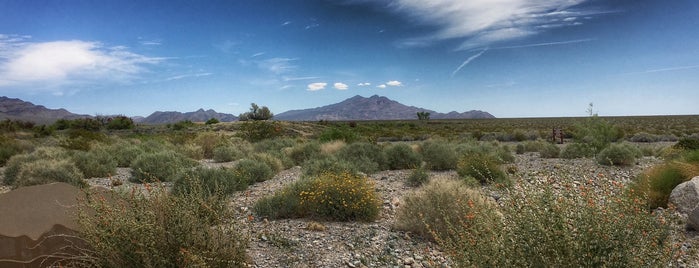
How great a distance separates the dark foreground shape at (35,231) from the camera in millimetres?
5066

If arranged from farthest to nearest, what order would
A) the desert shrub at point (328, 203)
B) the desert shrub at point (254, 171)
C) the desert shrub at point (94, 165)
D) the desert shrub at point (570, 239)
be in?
the desert shrub at point (94, 165) < the desert shrub at point (254, 171) < the desert shrub at point (328, 203) < the desert shrub at point (570, 239)

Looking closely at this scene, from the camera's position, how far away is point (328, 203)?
27.7ft

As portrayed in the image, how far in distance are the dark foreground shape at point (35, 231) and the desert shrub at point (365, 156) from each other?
405 inches

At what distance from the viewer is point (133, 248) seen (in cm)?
459

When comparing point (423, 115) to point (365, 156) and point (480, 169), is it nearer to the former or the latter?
point (365, 156)

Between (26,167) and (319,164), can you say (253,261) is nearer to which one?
(319,164)

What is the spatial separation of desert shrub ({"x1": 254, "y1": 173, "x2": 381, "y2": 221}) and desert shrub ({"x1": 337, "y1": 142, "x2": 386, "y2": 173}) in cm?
593

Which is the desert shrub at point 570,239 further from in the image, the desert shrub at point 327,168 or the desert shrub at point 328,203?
the desert shrub at point 327,168

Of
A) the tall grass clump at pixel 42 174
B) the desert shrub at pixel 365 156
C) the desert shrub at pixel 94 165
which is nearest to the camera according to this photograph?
the tall grass clump at pixel 42 174

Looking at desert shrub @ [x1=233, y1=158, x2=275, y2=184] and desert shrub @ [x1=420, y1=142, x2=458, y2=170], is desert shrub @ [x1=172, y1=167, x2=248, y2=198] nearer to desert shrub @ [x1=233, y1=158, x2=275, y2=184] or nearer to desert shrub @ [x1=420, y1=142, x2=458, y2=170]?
desert shrub @ [x1=233, y1=158, x2=275, y2=184]

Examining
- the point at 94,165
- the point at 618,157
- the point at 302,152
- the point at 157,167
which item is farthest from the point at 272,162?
the point at 618,157

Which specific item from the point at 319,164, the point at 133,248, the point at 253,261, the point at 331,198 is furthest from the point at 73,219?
the point at 319,164

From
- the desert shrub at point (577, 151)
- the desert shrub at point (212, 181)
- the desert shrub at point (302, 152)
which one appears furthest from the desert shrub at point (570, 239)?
the desert shrub at point (577, 151)

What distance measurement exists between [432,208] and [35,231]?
19.5 ft
